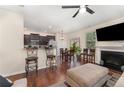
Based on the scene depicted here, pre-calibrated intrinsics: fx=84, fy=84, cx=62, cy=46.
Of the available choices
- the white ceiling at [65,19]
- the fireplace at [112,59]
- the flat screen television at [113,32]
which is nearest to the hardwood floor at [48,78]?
the fireplace at [112,59]

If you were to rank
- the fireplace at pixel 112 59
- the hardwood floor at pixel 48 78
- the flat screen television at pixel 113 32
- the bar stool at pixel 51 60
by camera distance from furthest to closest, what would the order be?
1. the bar stool at pixel 51 60
2. the fireplace at pixel 112 59
3. the flat screen television at pixel 113 32
4. the hardwood floor at pixel 48 78

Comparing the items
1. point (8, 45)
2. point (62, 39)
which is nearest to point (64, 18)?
point (62, 39)

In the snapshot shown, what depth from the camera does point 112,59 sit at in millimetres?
1490

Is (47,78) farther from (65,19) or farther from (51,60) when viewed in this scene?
(65,19)

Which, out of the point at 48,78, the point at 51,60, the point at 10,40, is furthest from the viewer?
the point at 51,60

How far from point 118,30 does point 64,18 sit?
2.95 ft

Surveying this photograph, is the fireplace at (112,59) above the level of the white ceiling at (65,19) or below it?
below

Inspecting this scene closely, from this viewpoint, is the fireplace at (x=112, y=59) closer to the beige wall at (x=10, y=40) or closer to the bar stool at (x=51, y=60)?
the bar stool at (x=51, y=60)

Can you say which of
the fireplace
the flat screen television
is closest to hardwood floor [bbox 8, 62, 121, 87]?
the fireplace

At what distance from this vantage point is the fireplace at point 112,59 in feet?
4.59

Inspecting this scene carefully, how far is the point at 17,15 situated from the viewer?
136 cm

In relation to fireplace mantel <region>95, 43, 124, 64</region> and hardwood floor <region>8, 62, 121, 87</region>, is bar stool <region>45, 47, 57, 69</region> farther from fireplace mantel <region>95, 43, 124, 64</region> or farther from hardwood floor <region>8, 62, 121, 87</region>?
fireplace mantel <region>95, 43, 124, 64</region>

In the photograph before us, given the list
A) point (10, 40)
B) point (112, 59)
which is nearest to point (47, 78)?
point (10, 40)
